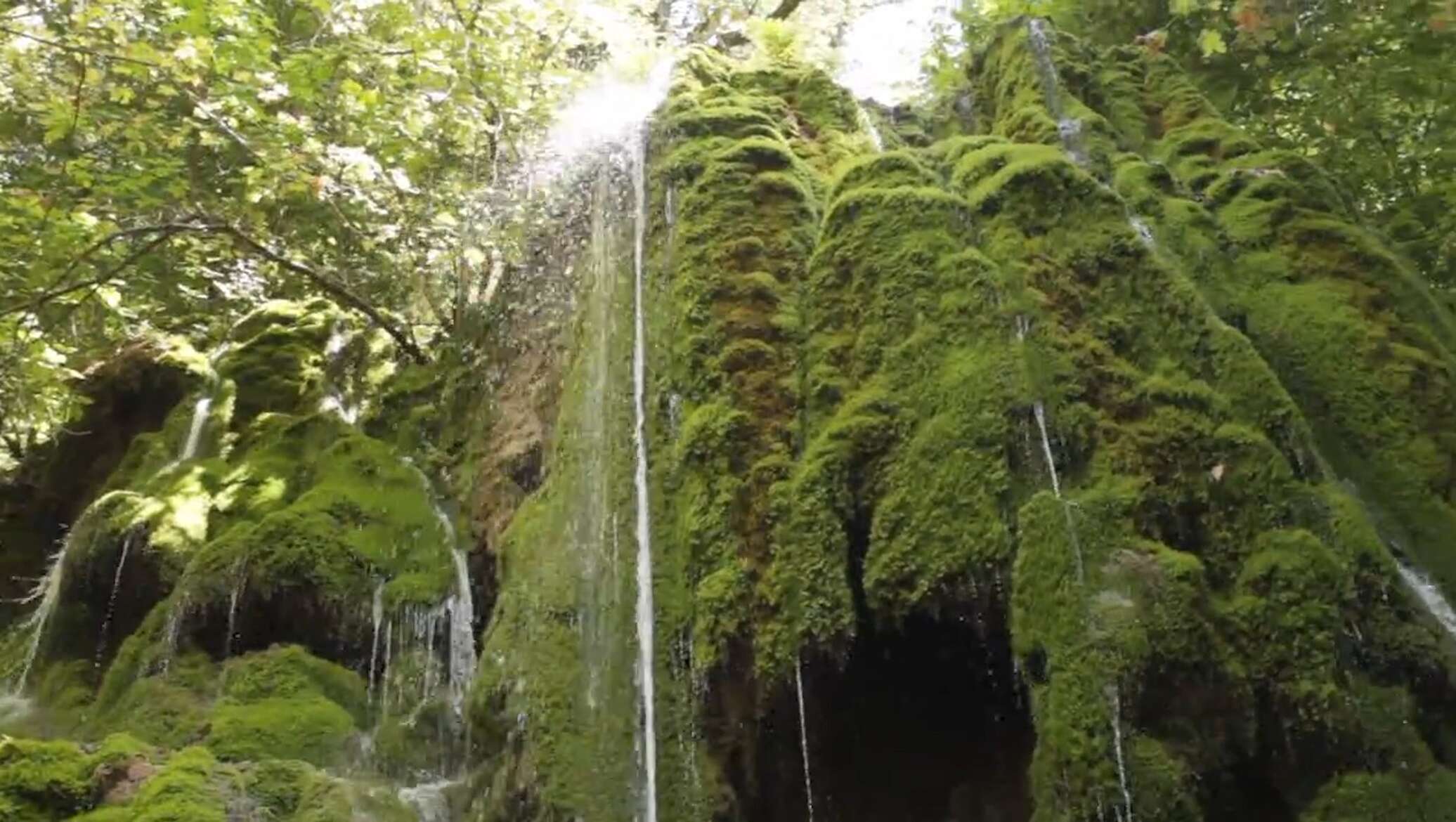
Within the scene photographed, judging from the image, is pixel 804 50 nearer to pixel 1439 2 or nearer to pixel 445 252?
pixel 445 252

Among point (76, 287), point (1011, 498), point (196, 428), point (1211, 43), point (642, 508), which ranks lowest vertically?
point (1011, 498)

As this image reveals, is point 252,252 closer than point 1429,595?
No

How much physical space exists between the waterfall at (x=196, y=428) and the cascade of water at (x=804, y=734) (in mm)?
6815

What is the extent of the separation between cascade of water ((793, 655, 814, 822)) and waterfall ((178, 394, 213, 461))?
22.4ft

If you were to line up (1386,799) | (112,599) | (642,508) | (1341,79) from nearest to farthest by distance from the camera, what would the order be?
A: (1386,799) → (642,508) → (1341,79) → (112,599)

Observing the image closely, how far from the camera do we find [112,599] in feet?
26.0

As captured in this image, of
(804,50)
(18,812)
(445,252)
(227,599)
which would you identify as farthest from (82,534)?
(804,50)

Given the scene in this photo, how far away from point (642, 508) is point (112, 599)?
16.2 ft

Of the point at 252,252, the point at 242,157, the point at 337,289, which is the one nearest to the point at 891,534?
the point at 337,289

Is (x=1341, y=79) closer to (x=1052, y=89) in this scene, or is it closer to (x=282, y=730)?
(x=1052, y=89)

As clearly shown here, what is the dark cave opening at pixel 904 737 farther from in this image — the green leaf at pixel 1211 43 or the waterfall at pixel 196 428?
the waterfall at pixel 196 428

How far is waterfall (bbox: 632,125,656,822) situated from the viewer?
15.3ft

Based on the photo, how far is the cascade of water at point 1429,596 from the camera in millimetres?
3869

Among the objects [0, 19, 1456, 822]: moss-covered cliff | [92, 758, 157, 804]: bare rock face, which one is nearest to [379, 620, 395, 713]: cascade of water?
[0, 19, 1456, 822]: moss-covered cliff
